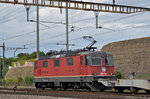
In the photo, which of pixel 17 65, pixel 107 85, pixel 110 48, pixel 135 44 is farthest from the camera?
pixel 17 65

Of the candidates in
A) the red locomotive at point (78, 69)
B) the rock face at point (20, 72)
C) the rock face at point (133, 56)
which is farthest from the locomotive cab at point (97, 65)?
the rock face at point (20, 72)

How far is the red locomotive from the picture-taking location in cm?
2723

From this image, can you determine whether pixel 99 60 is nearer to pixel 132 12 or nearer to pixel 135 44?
pixel 132 12

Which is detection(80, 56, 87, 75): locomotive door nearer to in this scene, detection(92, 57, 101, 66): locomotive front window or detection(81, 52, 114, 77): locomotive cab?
detection(81, 52, 114, 77): locomotive cab

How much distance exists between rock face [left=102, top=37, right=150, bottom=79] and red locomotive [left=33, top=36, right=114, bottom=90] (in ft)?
52.7

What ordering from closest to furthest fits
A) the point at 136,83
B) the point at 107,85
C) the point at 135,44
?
1. the point at 136,83
2. the point at 107,85
3. the point at 135,44

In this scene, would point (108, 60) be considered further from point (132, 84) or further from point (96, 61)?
point (132, 84)

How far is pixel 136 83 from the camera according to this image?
22.6m

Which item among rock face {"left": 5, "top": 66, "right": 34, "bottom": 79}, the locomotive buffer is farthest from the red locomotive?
rock face {"left": 5, "top": 66, "right": 34, "bottom": 79}

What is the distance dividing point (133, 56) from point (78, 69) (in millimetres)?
21674

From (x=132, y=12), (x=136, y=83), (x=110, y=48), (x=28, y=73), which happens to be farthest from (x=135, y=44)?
(x=28, y=73)

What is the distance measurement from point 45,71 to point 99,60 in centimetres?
790

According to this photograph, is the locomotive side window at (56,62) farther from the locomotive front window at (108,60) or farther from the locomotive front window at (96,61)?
the locomotive front window at (108,60)

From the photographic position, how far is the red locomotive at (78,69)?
2723cm
